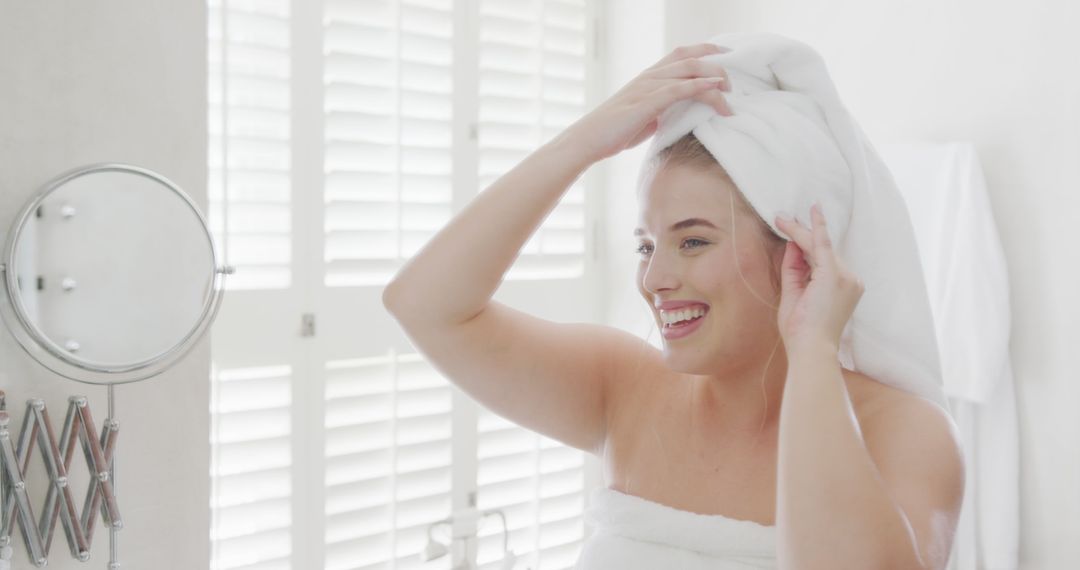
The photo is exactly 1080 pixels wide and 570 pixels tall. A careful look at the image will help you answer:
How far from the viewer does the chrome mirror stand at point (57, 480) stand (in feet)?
3.63

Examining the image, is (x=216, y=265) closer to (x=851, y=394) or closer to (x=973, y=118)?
(x=851, y=394)

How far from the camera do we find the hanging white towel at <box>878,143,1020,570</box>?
60.5 inches

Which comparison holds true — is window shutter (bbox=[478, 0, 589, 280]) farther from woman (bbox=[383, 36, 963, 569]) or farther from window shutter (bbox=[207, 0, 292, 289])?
woman (bbox=[383, 36, 963, 569])

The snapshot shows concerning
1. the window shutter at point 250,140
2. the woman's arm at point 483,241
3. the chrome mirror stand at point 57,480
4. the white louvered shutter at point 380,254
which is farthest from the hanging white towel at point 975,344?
the chrome mirror stand at point 57,480

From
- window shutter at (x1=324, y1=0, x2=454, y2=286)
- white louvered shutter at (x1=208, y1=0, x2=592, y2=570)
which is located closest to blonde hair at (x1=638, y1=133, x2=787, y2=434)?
white louvered shutter at (x1=208, y1=0, x2=592, y2=570)

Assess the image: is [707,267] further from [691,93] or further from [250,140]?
[250,140]

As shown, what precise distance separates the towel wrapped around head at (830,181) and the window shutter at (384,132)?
0.99 m

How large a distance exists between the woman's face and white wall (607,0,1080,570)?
848 millimetres

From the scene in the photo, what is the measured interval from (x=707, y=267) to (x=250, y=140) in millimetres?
1061

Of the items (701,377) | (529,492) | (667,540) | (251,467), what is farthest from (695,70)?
(529,492)

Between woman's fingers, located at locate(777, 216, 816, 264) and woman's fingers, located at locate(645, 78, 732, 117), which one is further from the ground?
woman's fingers, located at locate(645, 78, 732, 117)

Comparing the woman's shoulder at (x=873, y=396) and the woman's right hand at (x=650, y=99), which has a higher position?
the woman's right hand at (x=650, y=99)

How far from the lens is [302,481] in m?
1.72

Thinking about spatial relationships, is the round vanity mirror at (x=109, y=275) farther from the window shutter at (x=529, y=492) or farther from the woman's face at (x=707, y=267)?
the window shutter at (x=529, y=492)
